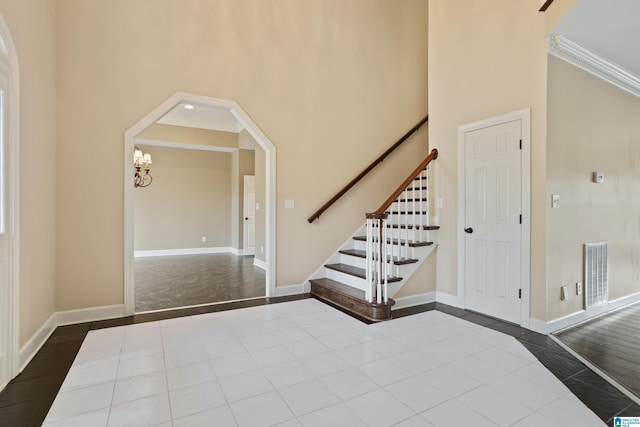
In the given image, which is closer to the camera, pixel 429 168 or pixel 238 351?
pixel 238 351

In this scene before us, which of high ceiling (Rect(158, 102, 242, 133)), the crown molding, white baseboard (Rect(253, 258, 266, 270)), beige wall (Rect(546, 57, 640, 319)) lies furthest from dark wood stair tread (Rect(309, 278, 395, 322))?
high ceiling (Rect(158, 102, 242, 133))

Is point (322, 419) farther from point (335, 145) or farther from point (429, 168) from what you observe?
point (335, 145)

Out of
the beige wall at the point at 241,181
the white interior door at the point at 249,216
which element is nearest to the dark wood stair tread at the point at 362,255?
the white interior door at the point at 249,216

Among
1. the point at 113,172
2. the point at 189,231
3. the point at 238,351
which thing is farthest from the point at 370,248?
the point at 189,231

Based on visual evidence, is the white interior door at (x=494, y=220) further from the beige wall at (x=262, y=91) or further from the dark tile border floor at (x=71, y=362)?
the beige wall at (x=262, y=91)

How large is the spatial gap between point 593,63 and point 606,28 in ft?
1.92

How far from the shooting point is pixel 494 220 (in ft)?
11.1

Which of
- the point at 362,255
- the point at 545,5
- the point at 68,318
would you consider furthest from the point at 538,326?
the point at 68,318

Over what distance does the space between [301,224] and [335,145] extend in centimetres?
128

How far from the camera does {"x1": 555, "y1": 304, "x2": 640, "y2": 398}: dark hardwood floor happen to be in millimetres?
2270

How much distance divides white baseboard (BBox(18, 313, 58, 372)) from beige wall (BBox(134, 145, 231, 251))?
5.22 metres

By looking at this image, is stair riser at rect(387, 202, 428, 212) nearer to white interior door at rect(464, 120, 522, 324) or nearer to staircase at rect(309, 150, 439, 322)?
staircase at rect(309, 150, 439, 322)

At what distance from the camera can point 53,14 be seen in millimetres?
3088

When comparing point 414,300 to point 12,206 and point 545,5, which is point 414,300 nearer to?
point 545,5
